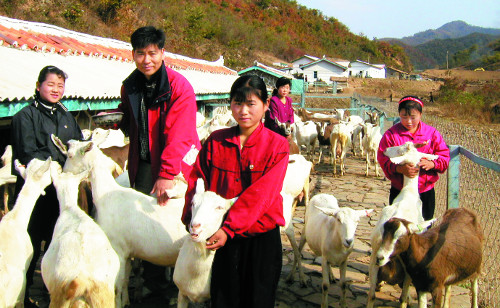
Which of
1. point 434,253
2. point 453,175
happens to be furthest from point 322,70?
point 434,253

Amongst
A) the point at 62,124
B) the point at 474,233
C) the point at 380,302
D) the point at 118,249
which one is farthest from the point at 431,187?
the point at 62,124

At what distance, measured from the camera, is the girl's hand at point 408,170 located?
12.6 feet

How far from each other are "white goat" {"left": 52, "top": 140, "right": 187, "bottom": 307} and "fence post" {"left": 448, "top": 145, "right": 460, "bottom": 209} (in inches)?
114

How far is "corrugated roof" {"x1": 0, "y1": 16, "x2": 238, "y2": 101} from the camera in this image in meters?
4.91

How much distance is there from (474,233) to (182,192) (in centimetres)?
270

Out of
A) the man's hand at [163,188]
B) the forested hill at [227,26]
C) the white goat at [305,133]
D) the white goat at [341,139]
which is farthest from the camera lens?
the forested hill at [227,26]

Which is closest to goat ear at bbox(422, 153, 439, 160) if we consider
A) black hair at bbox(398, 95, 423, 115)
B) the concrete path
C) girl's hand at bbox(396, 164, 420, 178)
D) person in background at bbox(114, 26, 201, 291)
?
girl's hand at bbox(396, 164, 420, 178)

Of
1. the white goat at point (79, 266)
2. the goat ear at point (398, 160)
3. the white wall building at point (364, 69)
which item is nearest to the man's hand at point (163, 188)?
the white goat at point (79, 266)

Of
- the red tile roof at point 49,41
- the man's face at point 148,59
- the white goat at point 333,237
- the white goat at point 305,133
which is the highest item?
the red tile roof at point 49,41

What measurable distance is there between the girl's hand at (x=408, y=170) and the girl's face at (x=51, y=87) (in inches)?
123

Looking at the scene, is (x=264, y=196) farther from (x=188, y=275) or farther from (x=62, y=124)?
(x=62, y=124)

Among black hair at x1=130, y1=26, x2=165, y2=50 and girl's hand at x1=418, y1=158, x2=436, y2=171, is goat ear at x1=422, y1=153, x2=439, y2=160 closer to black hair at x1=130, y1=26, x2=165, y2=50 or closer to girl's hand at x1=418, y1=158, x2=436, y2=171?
girl's hand at x1=418, y1=158, x2=436, y2=171

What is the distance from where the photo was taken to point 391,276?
3861 millimetres

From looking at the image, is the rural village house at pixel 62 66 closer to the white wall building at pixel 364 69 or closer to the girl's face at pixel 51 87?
the girl's face at pixel 51 87
